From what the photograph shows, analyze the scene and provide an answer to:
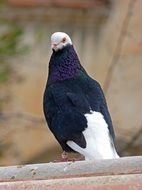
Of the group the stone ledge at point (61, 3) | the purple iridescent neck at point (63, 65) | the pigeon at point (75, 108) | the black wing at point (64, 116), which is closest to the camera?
the pigeon at point (75, 108)

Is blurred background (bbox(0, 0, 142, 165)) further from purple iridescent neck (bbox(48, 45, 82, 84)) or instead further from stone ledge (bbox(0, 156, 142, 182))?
stone ledge (bbox(0, 156, 142, 182))

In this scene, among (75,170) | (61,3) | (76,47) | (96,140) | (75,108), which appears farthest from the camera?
(61,3)

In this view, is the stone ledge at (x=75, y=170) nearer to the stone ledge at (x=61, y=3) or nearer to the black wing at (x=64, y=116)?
the black wing at (x=64, y=116)

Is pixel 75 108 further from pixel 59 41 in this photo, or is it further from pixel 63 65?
pixel 59 41

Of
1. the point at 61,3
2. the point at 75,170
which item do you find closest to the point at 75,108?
the point at 75,170

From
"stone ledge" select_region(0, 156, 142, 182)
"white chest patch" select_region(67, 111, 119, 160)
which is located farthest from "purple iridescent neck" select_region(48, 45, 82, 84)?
"stone ledge" select_region(0, 156, 142, 182)

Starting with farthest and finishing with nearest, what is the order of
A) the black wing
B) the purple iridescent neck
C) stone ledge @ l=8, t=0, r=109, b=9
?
stone ledge @ l=8, t=0, r=109, b=9
the purple iridescent neck
the black wing

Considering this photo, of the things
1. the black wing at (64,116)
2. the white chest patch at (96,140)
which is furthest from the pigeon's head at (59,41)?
the white chest patch at (96,140)

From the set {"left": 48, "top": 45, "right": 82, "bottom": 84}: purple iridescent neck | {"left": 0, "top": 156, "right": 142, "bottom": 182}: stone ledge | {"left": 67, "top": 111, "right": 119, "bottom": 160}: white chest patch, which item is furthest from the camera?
{"left": 48, "top": 45, "right": 82, "bottom": 84}: purple iridescent neck
